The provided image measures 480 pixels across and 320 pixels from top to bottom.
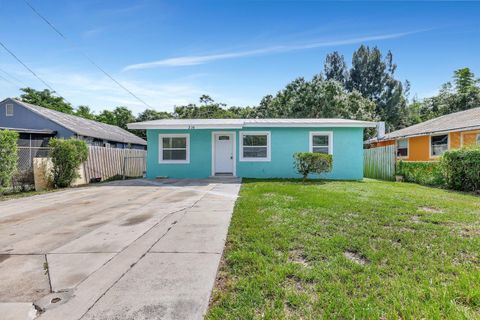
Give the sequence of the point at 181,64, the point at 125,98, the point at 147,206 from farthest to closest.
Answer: the point at 125,98
the point at 181,64
the point at 147,206

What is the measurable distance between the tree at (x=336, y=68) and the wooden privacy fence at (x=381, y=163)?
25891 mm

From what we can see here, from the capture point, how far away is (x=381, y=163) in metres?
15.0

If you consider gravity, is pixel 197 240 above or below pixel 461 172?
below

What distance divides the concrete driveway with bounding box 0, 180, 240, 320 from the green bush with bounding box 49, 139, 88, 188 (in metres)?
4.53

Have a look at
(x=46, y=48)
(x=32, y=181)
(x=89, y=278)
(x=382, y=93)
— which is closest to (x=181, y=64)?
(x=46, y=48)

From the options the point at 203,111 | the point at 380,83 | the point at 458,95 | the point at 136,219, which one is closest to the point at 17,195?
the point at 136,219

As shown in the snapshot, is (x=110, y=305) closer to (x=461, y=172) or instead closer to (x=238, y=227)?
(x=238, y=227)

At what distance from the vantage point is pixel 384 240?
3855 millimetres

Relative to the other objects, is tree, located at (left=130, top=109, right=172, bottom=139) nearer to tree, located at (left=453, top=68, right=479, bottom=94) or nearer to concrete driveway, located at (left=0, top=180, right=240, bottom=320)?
concrete driveway, located at (left=0, top=180, right=240, bottom=320)

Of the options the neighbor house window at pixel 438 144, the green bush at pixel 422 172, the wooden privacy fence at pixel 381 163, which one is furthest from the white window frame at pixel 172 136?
the neighbor house window at pixel 438 144

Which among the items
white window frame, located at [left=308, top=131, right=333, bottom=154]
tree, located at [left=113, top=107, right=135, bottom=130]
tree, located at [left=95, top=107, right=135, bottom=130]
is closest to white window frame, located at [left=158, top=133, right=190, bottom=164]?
white window frame, located at [left=308, top=131, right=333, bottom=154]

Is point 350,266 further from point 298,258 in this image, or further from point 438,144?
point 438,144

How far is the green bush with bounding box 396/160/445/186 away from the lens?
11234 mm

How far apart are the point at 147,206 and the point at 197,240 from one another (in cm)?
322
